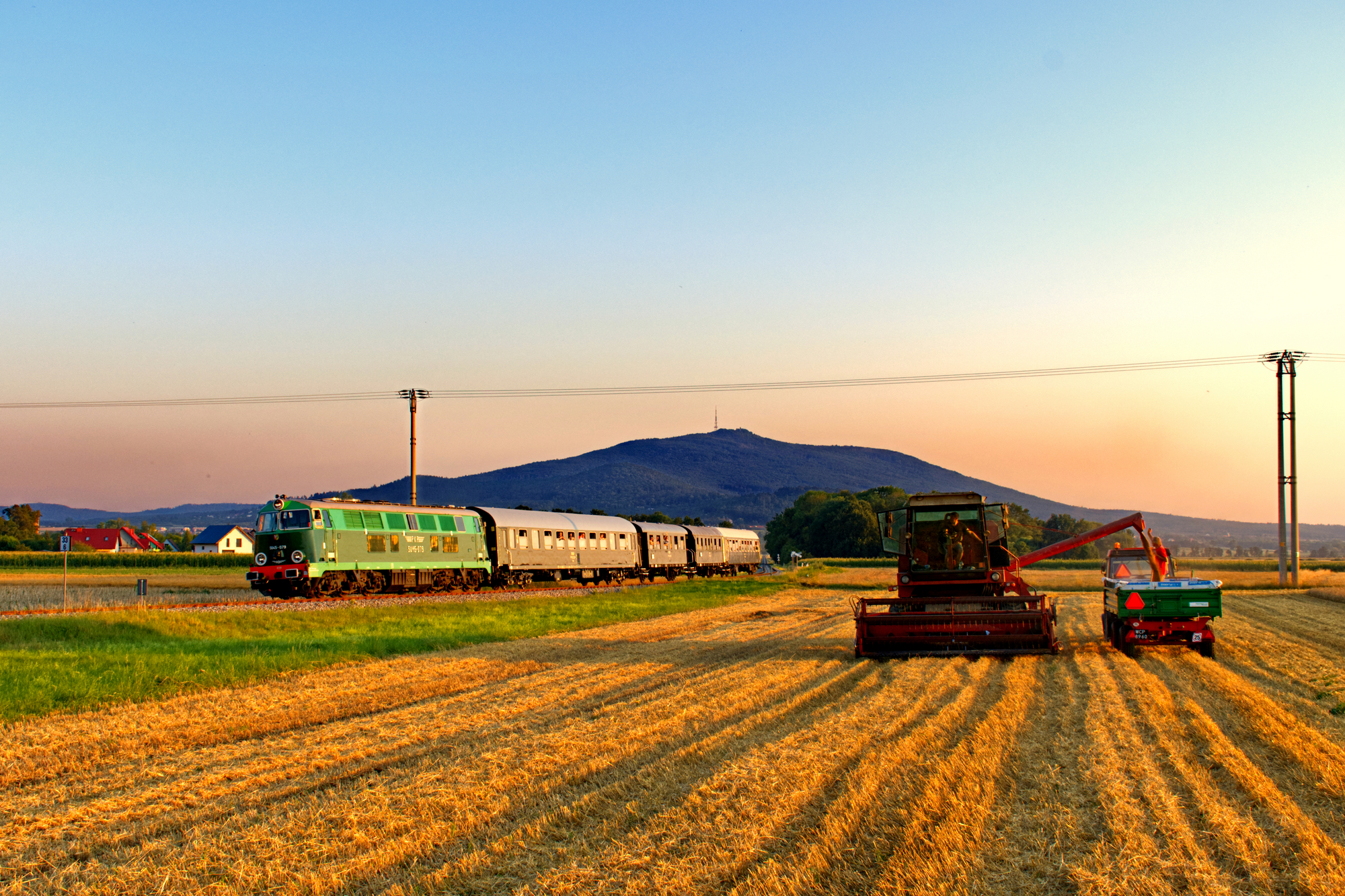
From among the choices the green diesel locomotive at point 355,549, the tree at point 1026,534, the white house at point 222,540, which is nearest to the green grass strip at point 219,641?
the green diesel locomotive at point 355,549

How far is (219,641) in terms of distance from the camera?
2166cm

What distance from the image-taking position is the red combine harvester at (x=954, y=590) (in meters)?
18.9

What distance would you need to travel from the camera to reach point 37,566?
81.7 meters

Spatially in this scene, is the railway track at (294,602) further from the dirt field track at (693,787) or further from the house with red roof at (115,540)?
the house with red roof at (115,540)

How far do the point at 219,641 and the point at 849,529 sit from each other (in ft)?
330

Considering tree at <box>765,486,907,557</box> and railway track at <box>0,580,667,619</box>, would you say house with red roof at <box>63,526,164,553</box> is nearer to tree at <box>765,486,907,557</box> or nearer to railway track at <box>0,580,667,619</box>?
tree at <box>765,486,907,557</box>

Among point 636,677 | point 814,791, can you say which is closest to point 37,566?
point 636,677

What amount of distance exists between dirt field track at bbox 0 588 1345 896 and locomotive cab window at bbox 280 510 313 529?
19.4m

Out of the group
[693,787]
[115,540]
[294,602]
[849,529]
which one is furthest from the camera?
[115,540]

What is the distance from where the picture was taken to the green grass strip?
584 inches

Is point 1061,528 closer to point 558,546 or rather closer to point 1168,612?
point 558,546

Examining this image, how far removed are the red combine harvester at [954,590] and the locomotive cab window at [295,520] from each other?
21.8 m

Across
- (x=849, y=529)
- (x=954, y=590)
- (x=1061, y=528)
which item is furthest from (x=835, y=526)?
(x=954, y=590)

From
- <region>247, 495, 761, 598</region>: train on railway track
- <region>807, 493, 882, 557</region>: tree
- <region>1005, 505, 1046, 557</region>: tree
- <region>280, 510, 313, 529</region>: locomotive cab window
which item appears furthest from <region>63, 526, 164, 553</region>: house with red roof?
<region>280, 510, 313, 529</region>: locomotive cab window
